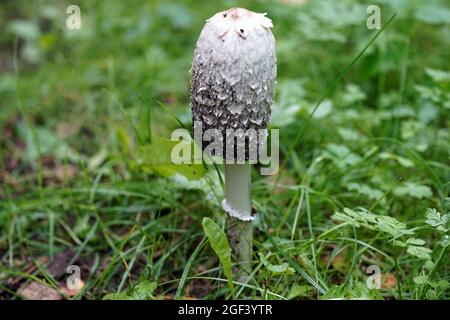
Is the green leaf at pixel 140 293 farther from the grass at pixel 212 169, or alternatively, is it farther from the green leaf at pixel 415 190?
the green leaf at pixel 415 190

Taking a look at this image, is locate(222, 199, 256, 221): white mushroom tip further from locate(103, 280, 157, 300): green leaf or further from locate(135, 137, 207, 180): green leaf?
locate(103, 280, 157, 300): green leaf

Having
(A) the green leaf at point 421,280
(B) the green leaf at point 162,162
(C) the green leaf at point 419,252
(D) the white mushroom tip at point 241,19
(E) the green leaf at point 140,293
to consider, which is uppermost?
(D) the white mushroom tip at point 241,19

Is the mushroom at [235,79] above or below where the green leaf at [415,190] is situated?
above

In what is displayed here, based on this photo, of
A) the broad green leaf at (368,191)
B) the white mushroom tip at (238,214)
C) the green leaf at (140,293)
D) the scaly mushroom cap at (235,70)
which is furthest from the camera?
the broad green leaf at (368,191)

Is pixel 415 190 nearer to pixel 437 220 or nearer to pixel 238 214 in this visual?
pixel 437 220

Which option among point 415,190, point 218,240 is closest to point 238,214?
point 218,240

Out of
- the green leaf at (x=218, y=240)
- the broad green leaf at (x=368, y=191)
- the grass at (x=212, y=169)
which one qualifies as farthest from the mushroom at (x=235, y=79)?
the broad green leaf at (x=368, y=191)
